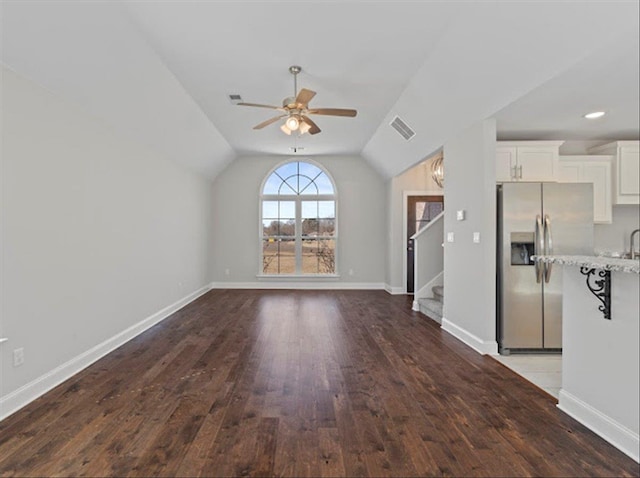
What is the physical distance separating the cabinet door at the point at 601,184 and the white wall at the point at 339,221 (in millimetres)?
4788

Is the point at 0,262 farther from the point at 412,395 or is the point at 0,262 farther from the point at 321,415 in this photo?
the point at 412,395

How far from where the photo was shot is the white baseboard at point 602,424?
6.03 ft

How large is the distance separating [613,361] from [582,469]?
2.06 feet

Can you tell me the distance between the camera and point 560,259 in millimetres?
2143

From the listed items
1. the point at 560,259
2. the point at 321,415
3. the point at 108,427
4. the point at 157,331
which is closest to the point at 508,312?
the point at 560,259

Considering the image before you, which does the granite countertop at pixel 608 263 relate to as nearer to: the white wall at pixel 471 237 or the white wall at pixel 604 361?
the white wall at pixel 604 361

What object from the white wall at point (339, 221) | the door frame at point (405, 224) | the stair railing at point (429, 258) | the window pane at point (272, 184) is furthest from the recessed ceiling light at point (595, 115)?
the window pane at point (272, 184)

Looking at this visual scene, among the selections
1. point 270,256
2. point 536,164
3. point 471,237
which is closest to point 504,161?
point 536,164

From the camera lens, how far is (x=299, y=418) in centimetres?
225

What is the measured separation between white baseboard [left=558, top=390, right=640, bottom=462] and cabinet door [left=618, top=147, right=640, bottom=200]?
128cm

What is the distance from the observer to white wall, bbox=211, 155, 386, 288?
753 cm

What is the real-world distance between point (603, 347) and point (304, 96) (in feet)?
10.1

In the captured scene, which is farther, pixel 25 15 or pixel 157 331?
pixel 157 331

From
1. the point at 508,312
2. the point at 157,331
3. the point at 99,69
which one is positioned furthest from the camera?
the point at 157,331
